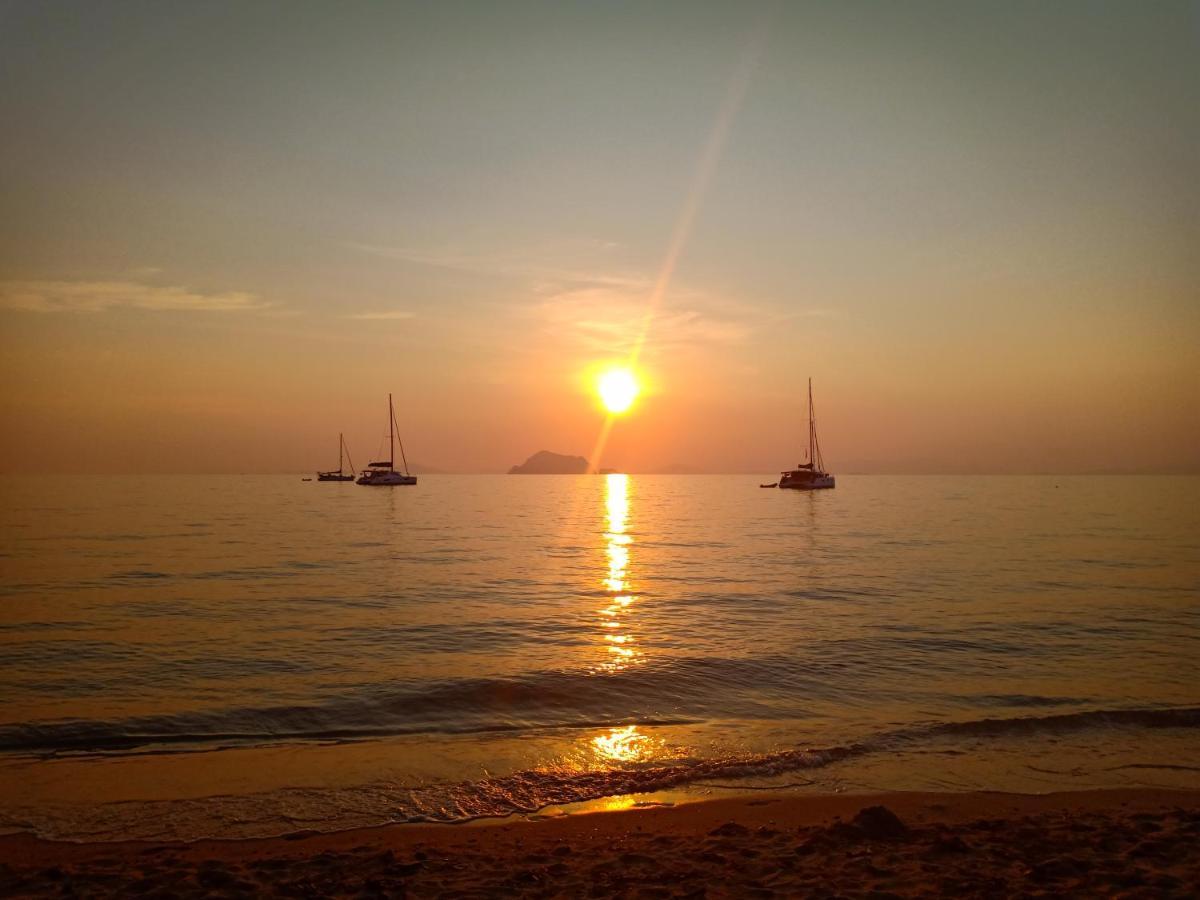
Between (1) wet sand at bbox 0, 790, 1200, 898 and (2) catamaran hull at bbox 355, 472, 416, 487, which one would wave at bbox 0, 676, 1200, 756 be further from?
(2) catamaran hull at bbox 355, 472, 416, 487

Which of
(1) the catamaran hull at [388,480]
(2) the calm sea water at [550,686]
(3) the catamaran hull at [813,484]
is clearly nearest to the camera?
(2) the calm sea water at [550,686]

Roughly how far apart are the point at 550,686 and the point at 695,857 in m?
9.89

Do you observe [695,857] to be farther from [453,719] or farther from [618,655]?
[618,655]

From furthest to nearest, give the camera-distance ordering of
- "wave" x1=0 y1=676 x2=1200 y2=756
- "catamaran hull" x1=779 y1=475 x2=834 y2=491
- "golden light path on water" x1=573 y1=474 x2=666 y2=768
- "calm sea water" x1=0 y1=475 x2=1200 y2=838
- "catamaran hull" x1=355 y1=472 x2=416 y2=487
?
"catamaran hull" x1=355 y1=472 x2=416 y2=487
"catamaran hull" x1=779 y1=475 x2=834 y2=491
"wave" x1=0 y1=676 x2=1200 y2=756
"golden light path on water" x1=573 y1=474 x2=666 y2=768
"calm sea water" x1=0 y1=475 x2=1200 y2=838

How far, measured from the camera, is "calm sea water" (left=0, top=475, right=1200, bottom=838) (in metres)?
11.8

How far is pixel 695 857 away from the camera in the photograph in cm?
864

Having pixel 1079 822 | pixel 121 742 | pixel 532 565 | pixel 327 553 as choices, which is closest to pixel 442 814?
pixel 121 742

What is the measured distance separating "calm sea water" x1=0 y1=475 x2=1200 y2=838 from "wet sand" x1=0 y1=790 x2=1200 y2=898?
88 cm

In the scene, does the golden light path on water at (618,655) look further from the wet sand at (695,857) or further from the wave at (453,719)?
the wet sand at (695,857)

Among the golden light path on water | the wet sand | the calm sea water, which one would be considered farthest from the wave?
the wet sand

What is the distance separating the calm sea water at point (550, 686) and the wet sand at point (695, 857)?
88 cm

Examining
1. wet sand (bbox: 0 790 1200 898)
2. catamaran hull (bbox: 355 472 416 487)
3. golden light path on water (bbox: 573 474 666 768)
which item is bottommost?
golden light path on water (bbox: 573 474 666 768)

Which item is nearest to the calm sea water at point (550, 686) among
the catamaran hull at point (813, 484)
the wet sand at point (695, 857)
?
the wet sand at point (695, 857)

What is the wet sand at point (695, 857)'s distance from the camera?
7797mm
